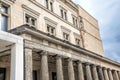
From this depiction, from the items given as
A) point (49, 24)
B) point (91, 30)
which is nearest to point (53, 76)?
point (49, 24)

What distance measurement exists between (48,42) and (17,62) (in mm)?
3636

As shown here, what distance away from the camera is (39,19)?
20.8 meters

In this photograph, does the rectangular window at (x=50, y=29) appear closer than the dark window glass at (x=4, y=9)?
No

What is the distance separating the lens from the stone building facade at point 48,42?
42.6 feet

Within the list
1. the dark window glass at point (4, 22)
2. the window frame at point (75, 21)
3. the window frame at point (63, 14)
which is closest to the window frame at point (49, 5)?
the window frame at point (63, 14)

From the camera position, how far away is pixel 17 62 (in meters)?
12.5

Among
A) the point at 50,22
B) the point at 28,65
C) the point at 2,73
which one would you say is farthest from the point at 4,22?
the point at 50,22

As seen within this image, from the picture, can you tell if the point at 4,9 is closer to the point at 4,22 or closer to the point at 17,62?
the point at 4,22

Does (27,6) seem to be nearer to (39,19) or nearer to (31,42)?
(39,19)

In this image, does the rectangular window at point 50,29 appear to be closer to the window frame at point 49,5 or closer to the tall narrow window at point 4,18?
the window frame at point 49,5

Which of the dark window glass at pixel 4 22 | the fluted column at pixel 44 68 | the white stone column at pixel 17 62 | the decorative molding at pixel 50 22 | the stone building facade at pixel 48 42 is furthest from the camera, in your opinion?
the decorative molding at pixel 50 22

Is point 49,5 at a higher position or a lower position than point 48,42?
higher

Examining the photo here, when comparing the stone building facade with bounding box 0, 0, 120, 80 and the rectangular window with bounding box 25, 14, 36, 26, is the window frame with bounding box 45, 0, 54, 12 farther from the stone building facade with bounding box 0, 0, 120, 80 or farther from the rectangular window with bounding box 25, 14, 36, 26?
the rectangular window with bounding box 25, 14, 36, 26

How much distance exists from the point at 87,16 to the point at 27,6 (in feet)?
51.4
